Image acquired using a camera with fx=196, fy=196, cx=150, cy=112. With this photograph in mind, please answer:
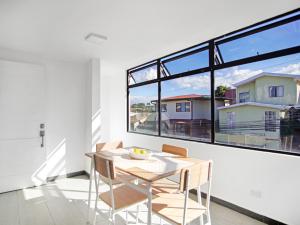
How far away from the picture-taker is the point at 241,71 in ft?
8.87

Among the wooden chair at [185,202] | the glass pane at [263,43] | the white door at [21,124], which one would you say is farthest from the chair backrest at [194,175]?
the white door at [21,124]

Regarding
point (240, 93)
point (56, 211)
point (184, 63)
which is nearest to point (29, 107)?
point (56, 211)

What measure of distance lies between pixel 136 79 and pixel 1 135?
9.37ft

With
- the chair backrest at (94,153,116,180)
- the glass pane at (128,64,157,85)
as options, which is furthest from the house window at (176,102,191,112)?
the chair backrest at (94,153,116,180)

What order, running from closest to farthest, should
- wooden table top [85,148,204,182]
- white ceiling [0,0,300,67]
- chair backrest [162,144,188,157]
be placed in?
wooden table top [85,148,204,182]
white ceiling [0,0,300,67]
chair backrest [162,144,188,157]

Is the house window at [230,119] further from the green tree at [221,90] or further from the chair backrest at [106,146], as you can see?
the chair backrest at [106,146]

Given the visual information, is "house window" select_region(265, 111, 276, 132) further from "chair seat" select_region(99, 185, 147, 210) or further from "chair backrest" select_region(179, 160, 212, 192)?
"chair seat" select_region(99, 185, 147, 210)

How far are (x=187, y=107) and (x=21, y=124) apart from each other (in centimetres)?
292

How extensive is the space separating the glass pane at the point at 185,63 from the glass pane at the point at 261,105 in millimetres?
384

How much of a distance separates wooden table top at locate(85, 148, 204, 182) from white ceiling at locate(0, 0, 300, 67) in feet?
5.53

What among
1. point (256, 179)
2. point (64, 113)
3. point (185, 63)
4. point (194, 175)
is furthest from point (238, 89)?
point (64, 113)

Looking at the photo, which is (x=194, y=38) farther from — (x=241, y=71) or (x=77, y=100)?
(x=77, y=100)

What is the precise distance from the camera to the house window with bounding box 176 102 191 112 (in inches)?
139

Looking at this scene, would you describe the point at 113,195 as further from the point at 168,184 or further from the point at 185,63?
the point at 185,63
